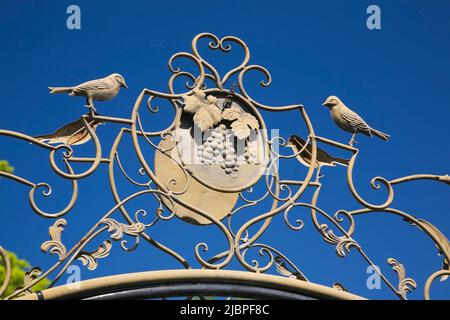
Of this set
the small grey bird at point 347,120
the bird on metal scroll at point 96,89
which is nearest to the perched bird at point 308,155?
the small grey bird at point 347,120

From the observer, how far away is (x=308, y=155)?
5.31 metres

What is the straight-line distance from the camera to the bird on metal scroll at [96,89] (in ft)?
16.6

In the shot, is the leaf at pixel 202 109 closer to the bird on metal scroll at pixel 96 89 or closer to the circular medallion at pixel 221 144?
the circular medallion at pixel 221 144

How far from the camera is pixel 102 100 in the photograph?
5.15 metres

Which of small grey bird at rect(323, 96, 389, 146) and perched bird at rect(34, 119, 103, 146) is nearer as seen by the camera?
perched bird at rect(34, 119, 103, 146)

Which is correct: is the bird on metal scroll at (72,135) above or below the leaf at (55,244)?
above

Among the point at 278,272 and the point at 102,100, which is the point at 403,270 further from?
the point at 102,100

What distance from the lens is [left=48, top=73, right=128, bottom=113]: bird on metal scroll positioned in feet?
16.6

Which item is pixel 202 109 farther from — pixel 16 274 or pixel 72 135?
pixel 16 274

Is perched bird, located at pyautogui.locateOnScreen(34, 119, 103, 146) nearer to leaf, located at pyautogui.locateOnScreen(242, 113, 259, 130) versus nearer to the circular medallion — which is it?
the circular medallion

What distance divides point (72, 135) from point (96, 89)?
31 cm

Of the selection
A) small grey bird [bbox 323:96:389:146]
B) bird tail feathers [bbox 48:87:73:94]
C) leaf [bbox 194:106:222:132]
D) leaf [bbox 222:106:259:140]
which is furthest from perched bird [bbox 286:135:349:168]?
bird tail feathers [bbox 48:87:73:94]

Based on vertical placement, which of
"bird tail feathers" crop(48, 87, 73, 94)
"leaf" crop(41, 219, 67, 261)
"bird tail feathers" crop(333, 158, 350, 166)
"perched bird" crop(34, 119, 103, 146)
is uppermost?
"bird tail feathers" crop(48, 87, 73, 94)

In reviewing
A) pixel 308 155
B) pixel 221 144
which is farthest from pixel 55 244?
pixel 308 155
